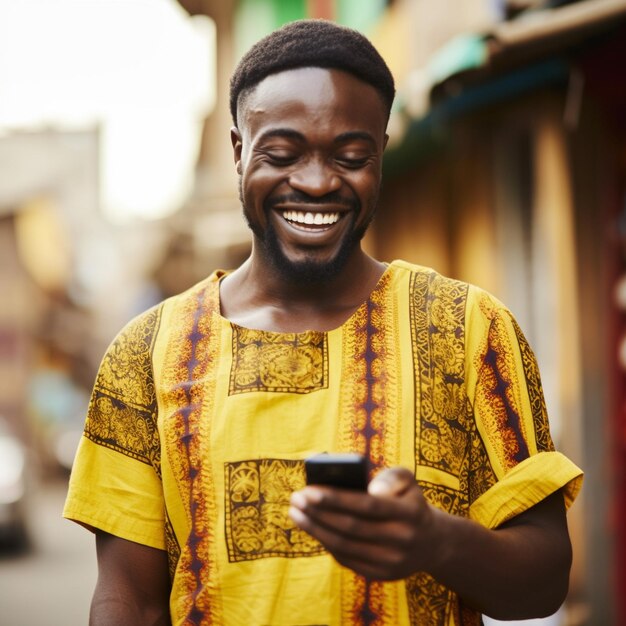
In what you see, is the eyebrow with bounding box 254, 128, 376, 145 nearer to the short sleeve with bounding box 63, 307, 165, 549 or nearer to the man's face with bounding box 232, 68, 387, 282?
the man's face with bounding box 232, 68, 387, 282

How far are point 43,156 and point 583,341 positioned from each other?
20.7 meters

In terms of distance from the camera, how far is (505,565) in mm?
1914

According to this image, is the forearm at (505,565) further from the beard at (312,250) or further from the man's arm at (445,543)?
the beard at (312,250)

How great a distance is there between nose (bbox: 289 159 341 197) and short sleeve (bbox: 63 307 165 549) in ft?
1.46

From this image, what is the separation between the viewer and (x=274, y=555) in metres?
2.05

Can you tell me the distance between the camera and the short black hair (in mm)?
2164

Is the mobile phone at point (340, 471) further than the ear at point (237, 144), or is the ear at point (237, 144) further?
the ear at point (237, 144)

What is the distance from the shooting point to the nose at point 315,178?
2.15 m

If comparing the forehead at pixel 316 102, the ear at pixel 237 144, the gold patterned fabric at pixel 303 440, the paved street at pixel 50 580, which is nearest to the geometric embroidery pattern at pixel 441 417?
the gold patterned fabric at pixel 303 440

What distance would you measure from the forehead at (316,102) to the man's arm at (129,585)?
2.85 feet

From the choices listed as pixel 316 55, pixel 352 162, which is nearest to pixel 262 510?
pixel 352 162

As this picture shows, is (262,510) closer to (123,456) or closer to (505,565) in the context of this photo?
(123,456)

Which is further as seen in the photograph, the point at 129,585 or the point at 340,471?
the point at 129,585

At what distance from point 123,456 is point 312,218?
61cm
